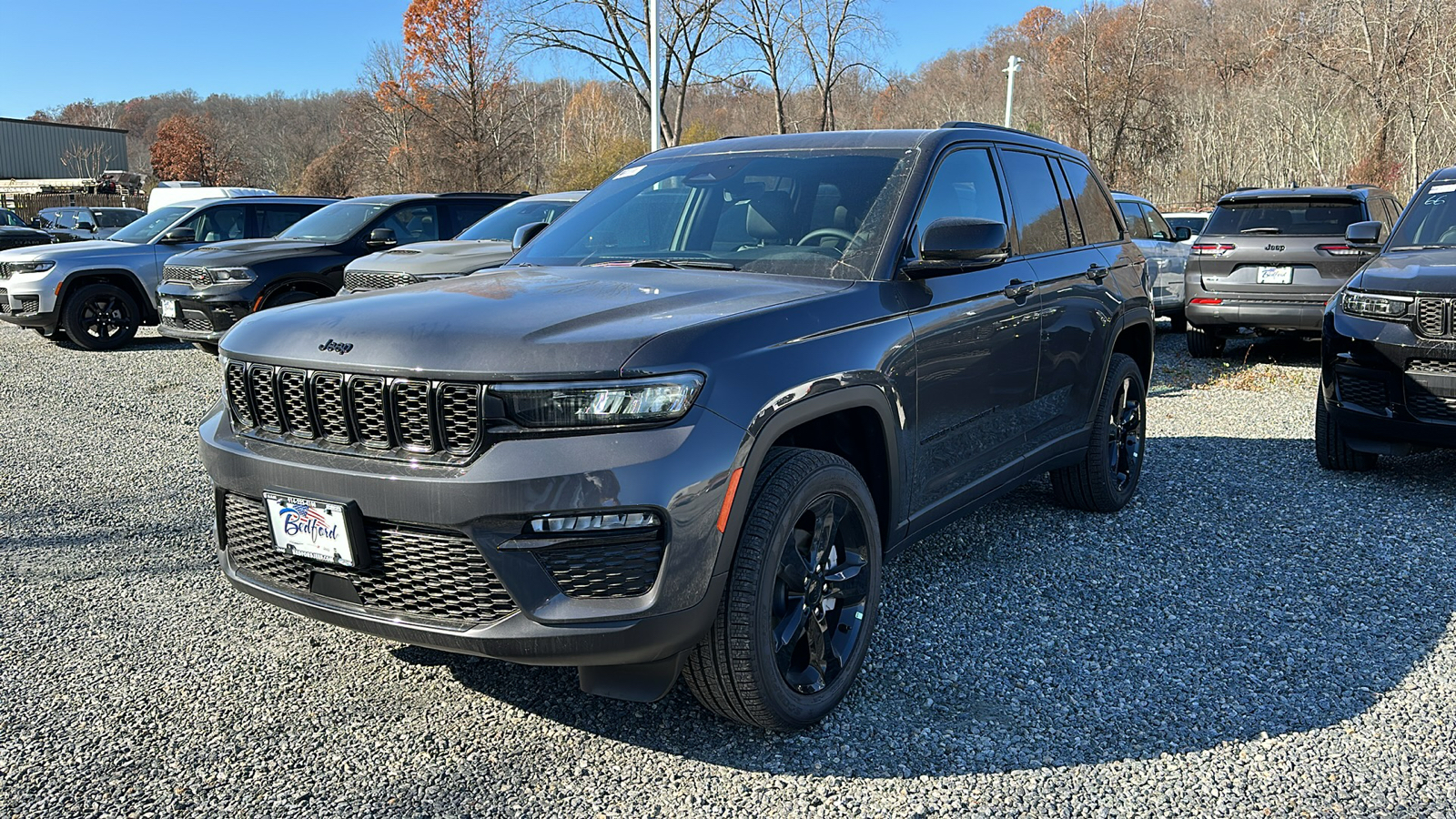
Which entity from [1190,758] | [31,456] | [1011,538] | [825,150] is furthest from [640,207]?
[31,456]

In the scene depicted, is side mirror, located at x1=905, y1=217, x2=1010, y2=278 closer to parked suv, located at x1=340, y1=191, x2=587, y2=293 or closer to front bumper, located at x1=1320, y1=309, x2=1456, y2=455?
front bumper, located at x1=1320, y1=309, x2=1456, y2=455

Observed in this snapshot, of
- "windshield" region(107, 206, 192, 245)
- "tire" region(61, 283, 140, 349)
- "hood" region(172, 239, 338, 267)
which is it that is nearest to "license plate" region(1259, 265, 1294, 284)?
"hood" region(172, 239, 338, 267)

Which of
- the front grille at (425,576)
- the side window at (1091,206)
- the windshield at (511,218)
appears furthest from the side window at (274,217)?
the front grille at (425,576)

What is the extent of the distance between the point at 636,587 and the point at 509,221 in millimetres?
8020

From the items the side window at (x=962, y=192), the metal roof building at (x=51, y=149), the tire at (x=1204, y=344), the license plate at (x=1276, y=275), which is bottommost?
the tire at (x=1204, y=344)

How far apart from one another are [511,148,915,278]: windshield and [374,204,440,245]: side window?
7262mm

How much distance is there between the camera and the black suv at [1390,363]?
5414 mm

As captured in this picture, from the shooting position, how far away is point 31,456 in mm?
6625

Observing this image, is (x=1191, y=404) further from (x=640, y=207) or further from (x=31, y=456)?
(x=31, y=456)

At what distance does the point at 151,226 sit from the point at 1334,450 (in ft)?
42.8

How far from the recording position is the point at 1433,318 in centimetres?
546

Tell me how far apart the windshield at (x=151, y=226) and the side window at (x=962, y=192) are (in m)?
11.2

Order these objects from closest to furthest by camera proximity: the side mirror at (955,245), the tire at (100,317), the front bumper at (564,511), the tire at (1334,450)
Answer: the front bumper at (564,511) < the side mirror at (955,245) < the tire at (1334,450) < the tire at (100,317)

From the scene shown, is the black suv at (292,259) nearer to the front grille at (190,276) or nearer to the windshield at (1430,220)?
the front grille at (190,276)
